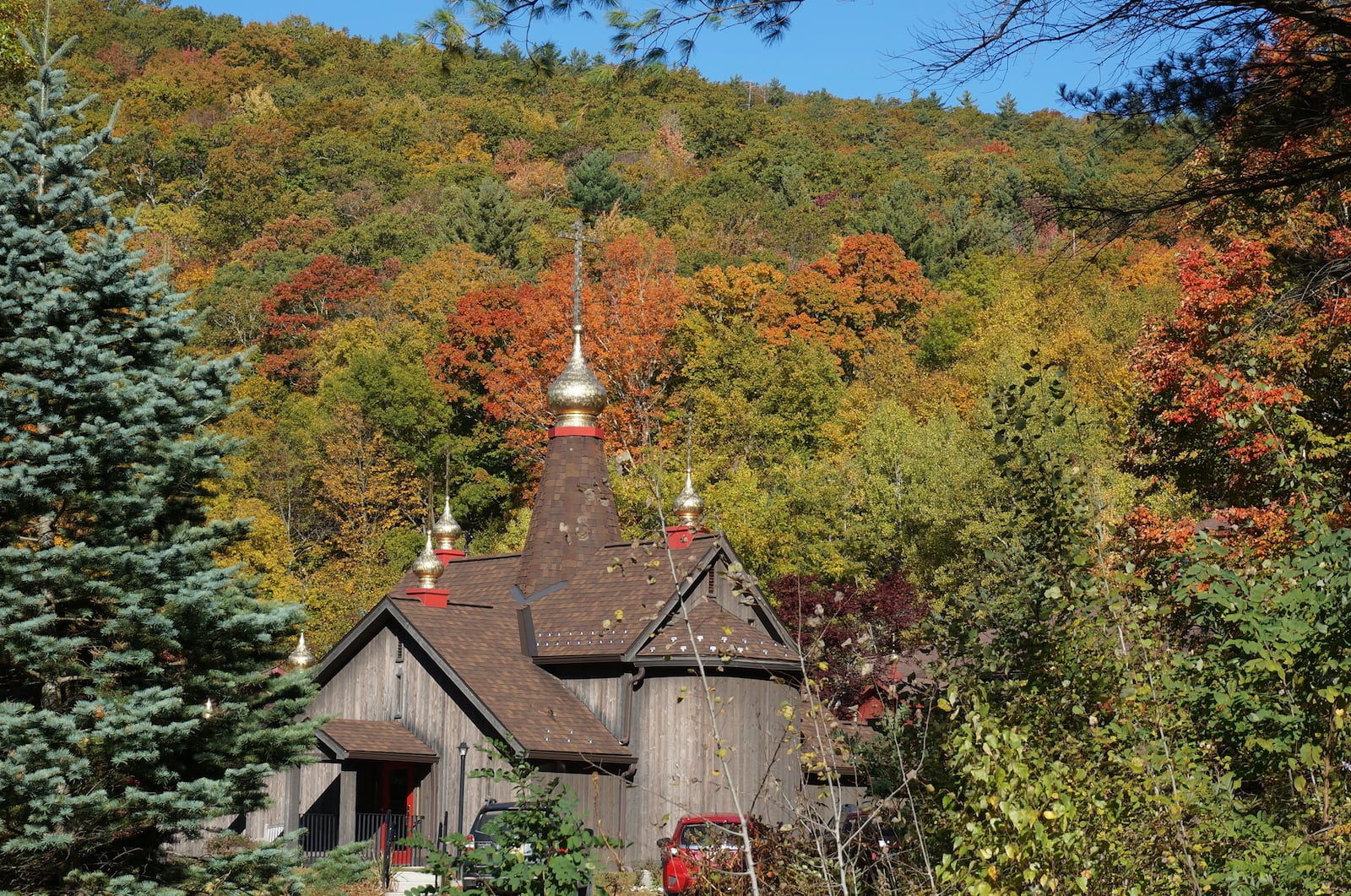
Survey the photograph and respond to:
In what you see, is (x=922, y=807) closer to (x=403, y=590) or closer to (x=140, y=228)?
(x=140, y=228)

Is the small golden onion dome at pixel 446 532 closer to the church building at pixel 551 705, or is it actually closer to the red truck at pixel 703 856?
the church building at pixel 551 705

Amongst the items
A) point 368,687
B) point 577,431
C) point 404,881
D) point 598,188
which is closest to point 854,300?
point 598,188

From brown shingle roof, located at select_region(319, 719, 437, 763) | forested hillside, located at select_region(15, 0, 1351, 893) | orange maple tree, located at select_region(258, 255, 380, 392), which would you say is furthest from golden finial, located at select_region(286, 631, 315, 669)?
orange maple tree, located at select_region(258, 255, 380, 392)

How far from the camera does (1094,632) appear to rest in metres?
9.14

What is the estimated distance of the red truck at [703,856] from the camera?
8828mm

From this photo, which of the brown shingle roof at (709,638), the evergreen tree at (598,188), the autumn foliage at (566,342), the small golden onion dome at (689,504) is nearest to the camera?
the brown shingle roof at (709,638)

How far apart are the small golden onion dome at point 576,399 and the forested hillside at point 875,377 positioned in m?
2.44

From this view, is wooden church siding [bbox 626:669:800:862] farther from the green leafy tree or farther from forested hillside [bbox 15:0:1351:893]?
the green leafy tree

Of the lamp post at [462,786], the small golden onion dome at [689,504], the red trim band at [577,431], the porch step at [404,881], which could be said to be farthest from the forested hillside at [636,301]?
the porch step at [404,881]

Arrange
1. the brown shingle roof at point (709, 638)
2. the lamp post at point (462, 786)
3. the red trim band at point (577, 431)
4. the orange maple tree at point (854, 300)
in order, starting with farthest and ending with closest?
the orange maple tree at point (854, 300), the red trim band at point (577, 431), the brown shingle roof at point (709, 638), the lamp post at point (462, 786)

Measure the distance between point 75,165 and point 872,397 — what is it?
46.0m

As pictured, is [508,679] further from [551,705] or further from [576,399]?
[576,399]

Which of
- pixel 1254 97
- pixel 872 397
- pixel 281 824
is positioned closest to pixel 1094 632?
pixel 1254 97

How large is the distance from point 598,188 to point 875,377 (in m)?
35.7
